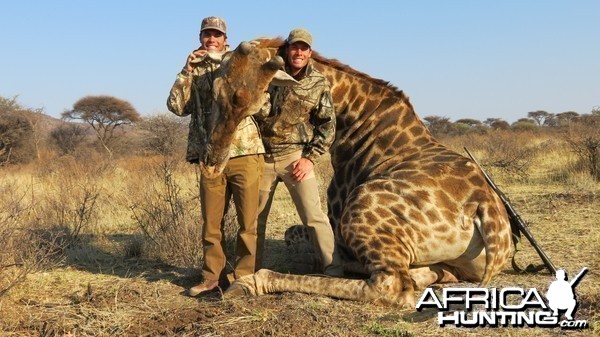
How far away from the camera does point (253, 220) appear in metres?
5.27

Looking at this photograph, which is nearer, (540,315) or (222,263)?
(540,315)

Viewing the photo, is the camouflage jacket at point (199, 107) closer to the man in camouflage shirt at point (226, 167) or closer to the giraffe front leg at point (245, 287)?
the man in camouflage shirt at point (226, 167)

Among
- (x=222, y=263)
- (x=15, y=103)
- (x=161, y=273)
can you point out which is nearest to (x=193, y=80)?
(x=222, y=263)

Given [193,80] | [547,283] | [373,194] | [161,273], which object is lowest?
[161,273]

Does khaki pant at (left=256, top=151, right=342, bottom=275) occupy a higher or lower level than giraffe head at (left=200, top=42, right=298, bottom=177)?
lower

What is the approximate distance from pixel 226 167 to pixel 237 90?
2.69ft

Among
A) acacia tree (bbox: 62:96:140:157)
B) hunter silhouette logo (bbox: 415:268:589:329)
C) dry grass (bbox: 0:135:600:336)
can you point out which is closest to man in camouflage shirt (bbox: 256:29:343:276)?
dry grass (bbox: 0:135:600:336)

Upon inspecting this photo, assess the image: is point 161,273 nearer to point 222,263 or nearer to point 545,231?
point 222,263

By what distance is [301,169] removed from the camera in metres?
5.31

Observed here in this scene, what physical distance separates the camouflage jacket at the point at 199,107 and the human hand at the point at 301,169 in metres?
0.40

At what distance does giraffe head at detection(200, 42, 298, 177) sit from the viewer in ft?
15.0

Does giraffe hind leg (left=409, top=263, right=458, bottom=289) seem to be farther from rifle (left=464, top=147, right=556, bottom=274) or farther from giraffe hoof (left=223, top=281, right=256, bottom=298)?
giraffe hoof (left=223, top=281, right=256, bottom=298)

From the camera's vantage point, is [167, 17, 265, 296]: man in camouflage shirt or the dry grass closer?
the dry grass

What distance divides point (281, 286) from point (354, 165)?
1.60 m
